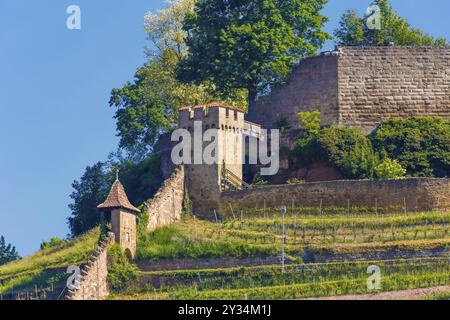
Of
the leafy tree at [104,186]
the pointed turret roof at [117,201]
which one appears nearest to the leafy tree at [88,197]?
the leafy tree at [104,186]

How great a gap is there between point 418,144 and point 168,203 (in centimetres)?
1055

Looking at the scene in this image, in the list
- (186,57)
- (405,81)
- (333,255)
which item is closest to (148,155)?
(186,57)

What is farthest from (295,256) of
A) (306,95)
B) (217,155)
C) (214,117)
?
(306,95)

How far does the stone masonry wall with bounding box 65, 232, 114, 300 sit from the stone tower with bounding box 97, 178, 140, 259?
0.80 meters

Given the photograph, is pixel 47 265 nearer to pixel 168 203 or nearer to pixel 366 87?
pixel 168 203

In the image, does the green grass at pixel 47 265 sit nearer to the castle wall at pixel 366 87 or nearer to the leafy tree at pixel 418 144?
the castle wall at pixel 366 87

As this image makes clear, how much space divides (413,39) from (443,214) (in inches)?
624

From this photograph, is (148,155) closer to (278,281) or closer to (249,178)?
A: (249,178)

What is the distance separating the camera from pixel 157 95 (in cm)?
8881

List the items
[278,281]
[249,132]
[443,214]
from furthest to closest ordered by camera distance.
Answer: [249,132]
[443,214]
[278,281]

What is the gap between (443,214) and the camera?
75938 mm

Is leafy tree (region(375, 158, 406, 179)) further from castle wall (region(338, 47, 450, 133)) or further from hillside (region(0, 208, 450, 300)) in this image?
castle wall (region(338, 47, 450, 133))

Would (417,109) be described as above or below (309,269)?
above

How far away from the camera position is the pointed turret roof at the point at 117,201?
74.6 meters
